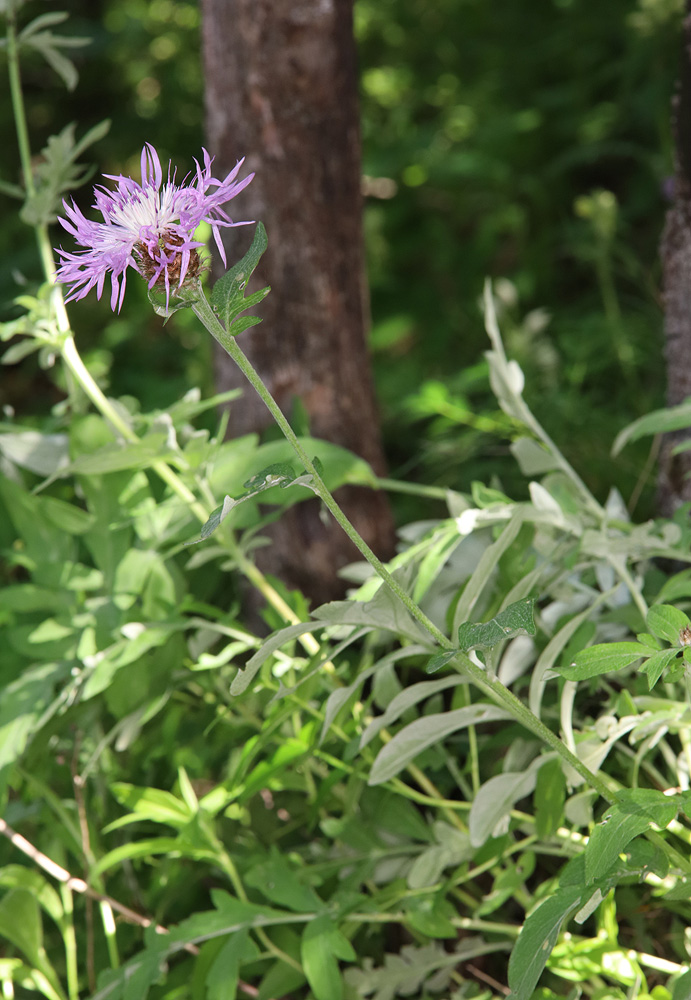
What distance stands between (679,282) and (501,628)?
1.89ft

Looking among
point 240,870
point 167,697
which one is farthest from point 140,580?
point 240,870

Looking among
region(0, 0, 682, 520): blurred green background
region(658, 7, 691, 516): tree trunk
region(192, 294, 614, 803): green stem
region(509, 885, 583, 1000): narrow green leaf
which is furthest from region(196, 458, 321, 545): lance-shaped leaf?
region(0, 0, 682, 520): blurred green background

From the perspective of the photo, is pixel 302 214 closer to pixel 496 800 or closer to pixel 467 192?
pixel 496 800

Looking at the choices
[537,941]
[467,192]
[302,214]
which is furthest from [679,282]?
[467,192]

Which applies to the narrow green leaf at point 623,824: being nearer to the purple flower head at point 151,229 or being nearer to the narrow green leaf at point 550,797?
the narrow green leaf at point 550,797

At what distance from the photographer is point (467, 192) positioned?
2.42 m

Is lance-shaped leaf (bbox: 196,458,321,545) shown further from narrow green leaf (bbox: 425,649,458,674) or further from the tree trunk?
the tree trunk

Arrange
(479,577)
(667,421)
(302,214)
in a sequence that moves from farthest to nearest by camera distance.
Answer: (302,214) < (667,421) < (479,577)

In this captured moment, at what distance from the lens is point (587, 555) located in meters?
0.91

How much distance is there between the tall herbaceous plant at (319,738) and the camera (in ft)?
2.42

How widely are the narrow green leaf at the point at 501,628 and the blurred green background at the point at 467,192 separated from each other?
35.4 inches

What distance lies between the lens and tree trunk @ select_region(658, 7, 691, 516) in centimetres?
94

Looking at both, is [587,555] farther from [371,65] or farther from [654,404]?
[371,65]

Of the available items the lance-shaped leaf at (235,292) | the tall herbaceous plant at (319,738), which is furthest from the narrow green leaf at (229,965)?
the lance-shaped leaf at (235,292)
